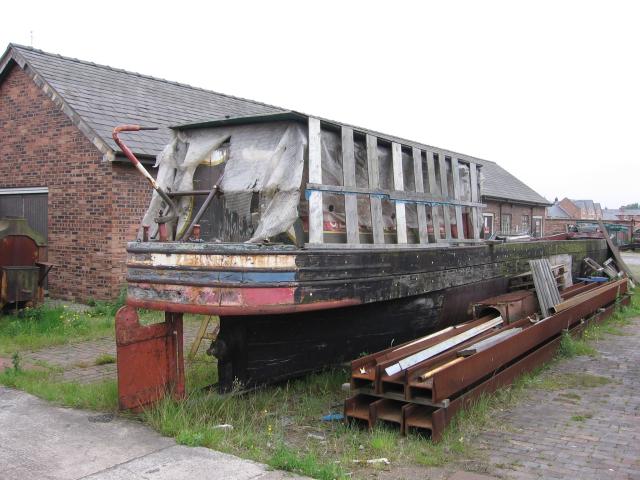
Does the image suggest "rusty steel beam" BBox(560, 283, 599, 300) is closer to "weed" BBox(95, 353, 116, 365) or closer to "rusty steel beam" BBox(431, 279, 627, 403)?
"rusty steel beam" BBox(431, 279, 627, 403)

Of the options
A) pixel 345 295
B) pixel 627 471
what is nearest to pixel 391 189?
pixel 345 295

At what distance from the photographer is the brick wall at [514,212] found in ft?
76.6

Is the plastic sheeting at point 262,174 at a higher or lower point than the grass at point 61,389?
higher

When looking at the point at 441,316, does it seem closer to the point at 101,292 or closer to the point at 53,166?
the point at 101,292

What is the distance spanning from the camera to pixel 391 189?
7.02 meters

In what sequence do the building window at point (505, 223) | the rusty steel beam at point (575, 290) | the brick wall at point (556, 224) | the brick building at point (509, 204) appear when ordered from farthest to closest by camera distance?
the brick wall at point (556, 224) → the building window at point (505, 223) → the brick building at point (509, 204) → the rusty steel beam at point (575, 290)

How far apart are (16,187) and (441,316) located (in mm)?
9632

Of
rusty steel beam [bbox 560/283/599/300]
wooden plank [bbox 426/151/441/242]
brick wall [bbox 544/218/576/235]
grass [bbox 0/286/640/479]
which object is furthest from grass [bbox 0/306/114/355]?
brick wall [bbox 544/218/576/235]

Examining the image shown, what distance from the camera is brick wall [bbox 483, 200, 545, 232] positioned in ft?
76.6

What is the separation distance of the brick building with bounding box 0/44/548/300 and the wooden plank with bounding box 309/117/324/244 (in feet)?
18.4

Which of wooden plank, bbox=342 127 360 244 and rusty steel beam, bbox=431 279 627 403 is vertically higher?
wooden plank, bbox=342 127 360 244

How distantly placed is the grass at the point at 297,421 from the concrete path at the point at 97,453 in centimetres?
17

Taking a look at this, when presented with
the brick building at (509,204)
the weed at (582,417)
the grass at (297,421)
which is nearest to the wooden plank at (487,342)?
the grass at (297,421)

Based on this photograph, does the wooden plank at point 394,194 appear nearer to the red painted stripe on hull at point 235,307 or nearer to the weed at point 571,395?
the red painted stripe on hull at point 235,307
